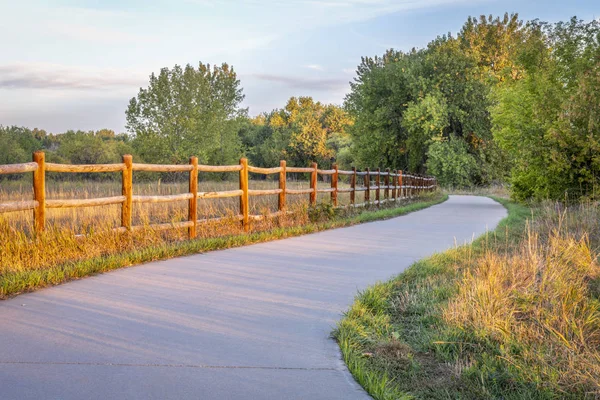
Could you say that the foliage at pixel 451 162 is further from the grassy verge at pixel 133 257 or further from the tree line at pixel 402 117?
the grassy verge at pixel 133 257

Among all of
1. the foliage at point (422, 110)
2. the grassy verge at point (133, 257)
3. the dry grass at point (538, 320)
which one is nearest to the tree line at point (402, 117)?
the foliage at point (422, 110)

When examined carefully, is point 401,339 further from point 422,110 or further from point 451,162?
point 451,162

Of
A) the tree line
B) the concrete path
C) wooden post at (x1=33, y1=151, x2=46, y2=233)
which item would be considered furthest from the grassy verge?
the tree line

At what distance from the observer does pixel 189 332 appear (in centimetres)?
510

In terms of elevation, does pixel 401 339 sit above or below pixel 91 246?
below

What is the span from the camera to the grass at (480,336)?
4281 mm

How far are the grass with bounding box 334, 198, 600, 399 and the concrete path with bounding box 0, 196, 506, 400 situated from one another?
0.34 meters

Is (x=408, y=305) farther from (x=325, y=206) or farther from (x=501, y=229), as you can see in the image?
(x=325, y=206)

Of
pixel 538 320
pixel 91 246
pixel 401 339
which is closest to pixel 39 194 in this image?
pixel 91 246

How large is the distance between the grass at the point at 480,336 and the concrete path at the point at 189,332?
0.34 m

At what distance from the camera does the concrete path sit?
3.93m

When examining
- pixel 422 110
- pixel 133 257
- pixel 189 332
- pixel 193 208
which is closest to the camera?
pixel 189 332

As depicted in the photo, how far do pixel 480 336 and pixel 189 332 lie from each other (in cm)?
257

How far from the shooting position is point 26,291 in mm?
6629
